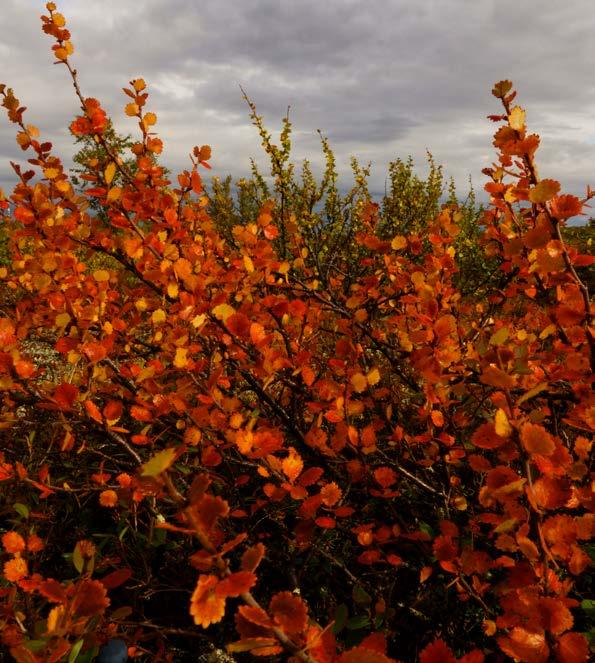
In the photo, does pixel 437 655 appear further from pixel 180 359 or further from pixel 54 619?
pixel 180 359

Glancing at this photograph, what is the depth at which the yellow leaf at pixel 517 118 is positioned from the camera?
3.75ft

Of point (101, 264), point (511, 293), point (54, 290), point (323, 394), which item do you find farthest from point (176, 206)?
point (101, 264)

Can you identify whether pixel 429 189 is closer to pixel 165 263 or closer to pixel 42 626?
pixel 165 263

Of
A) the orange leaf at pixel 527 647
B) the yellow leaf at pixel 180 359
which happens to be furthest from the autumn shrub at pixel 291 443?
the yellow leaf at pixel 180 359

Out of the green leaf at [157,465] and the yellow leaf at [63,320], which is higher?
the yellow leaf at [63,320]

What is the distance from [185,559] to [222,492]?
0.43m

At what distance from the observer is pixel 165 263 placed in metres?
1.84

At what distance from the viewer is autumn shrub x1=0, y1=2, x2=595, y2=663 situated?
0.97 meters

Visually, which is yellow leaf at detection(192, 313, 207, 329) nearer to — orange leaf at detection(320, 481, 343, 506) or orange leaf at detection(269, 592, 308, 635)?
orange leaf at detection(320, 481, 343, 506)

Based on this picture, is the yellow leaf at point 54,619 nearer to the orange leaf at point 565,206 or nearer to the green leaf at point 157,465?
the green leaf at point 157,465

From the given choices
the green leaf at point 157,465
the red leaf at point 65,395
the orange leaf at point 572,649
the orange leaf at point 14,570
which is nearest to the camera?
the green leaf at point 157,465

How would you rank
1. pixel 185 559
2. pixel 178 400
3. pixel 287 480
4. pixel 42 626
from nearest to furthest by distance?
pixel 42 626 < pixel 287 480 < pixel 178 400 < pixel 185 559

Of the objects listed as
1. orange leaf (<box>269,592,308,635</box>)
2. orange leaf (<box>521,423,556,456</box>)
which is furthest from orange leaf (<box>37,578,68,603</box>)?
orange leaf (<box>521,423,556,456</box>)

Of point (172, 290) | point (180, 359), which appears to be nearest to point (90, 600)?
point (180, 359)
